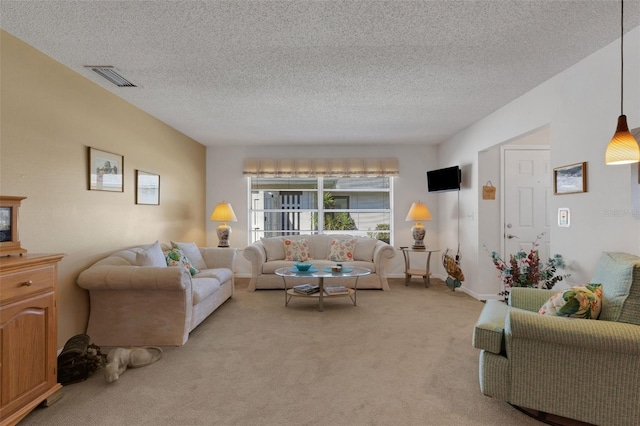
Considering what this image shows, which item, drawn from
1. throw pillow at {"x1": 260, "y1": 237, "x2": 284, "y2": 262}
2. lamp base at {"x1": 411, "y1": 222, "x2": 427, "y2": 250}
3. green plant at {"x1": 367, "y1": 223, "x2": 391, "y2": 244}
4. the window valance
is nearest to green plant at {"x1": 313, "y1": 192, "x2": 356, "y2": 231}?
green plant at {"x1": 367, "y1": 223, "x2": 391, "y2": 244}

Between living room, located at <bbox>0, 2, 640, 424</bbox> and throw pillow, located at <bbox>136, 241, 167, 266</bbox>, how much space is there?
43 centimetres

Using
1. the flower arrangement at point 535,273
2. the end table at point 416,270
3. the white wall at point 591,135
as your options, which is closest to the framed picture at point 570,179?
the white wall at point 591,135

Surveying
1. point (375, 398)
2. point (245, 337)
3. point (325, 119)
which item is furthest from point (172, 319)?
point (325, 119)

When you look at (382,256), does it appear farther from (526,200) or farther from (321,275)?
(526,200)

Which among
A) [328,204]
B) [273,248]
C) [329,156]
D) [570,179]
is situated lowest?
[273,248]

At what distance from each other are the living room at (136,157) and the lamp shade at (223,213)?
92 cm

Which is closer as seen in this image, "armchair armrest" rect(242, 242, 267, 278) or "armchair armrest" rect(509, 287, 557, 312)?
"armchair armrest" rect(509, 287, 557, 312)

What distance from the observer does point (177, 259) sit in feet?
13.1

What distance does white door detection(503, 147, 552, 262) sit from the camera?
4.78 m

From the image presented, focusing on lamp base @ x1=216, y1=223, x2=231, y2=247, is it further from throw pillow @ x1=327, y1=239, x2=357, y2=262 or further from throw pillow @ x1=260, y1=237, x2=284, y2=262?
throw pillow @ x1=327, y1=239, x2=357, y2=262

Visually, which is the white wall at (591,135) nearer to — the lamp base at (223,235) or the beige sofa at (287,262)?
the beige sofa at (287,262)

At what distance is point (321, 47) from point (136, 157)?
2.74 metres

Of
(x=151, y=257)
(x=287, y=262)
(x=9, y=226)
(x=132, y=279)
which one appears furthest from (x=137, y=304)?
(x=287, y=262)

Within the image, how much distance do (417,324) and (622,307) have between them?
2.03m
